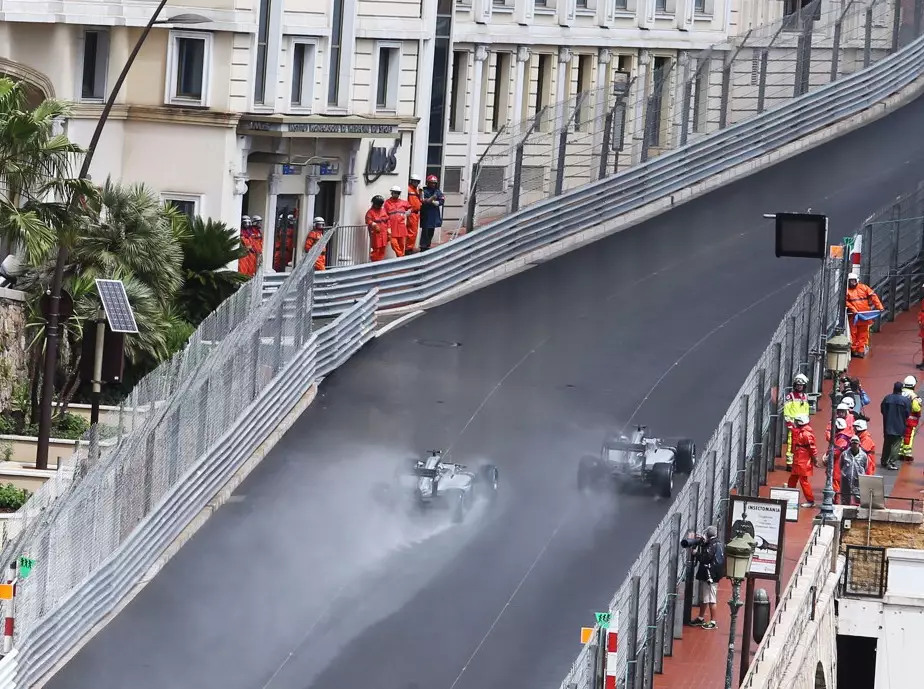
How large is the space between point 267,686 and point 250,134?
869 inches

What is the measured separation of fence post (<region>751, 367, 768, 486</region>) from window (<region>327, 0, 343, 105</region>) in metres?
16.3

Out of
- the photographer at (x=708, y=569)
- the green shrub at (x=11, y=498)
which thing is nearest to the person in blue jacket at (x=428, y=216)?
the photographer at (x=708, y=569)

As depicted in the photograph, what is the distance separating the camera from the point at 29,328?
37031mm

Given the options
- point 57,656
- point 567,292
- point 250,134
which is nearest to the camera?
point 57,656

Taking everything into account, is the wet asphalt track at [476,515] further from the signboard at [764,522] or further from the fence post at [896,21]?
the fence post at [896,21]

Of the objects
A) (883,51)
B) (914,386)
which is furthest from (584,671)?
(883,51)

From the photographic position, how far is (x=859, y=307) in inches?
1737

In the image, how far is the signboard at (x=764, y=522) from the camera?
29.9 meters

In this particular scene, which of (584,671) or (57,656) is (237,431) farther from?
(584,671)

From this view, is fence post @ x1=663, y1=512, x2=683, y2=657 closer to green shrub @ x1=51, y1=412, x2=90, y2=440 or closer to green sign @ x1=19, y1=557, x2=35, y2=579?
green sign @ x1=19, y1=557, x2=35, y2=579

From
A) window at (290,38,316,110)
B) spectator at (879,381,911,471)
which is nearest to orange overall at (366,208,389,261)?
window at (290,38,316,110)

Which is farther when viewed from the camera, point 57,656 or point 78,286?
point 78,286

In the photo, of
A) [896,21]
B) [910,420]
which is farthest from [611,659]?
[896,21]

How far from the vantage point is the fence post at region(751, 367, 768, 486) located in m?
37.6
